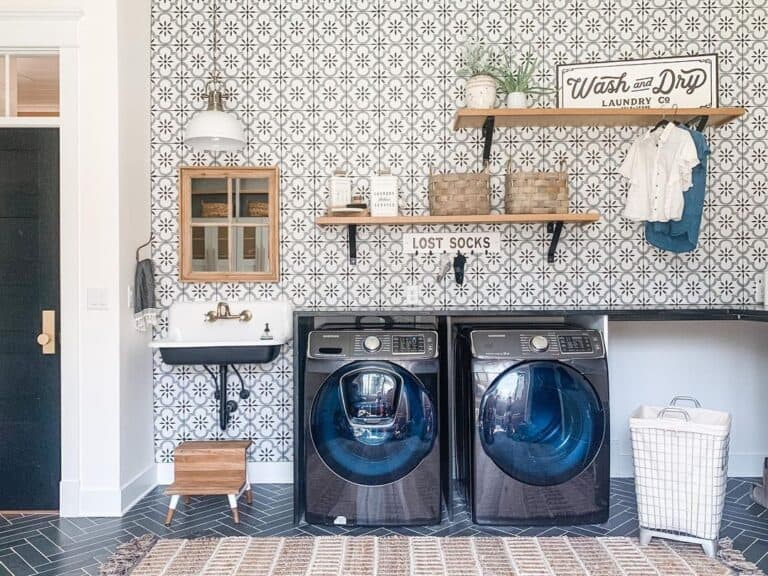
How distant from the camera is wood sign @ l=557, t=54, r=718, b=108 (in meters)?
3.37

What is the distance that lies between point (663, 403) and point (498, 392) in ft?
4.63

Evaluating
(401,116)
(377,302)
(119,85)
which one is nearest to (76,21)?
(119,85)

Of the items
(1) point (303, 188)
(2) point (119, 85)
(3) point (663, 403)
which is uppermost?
(2) point (119, 85)

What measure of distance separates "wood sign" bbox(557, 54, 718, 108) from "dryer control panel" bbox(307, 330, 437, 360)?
6.17ft

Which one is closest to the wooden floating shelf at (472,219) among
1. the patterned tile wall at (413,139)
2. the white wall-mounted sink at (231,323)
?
the patterned tile wall at (413,139)

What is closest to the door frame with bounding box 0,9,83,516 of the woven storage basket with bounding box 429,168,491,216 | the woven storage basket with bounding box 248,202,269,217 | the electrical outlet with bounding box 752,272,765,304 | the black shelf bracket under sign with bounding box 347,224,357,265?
the woven storage basket with bounding box 248,202,269,217

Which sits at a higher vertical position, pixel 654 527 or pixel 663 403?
pixel 663 403

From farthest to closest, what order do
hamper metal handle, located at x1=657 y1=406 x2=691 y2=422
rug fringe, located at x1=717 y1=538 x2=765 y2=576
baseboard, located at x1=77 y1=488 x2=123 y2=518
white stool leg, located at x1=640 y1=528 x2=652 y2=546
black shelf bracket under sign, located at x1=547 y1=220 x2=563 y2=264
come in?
black shelf bracket under sign, located at x1=547 y1=220 x2=563 y2=264 → baseboard, located at x1=77 y1=488 x2=123 y2=518 → hamper metal handle, located at x1=657 y1=406 x2=691 y2=422 → white stool leg, located at x1=640 y1=528 x2=652 y2=546 → rug fringe, located at x1=717 y1=538 x2=765 y2=576

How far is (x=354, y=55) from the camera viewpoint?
3.45 meters

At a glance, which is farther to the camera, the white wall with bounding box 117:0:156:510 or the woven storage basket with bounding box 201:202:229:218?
the woven storage basket with bounding box 201:202:229:218

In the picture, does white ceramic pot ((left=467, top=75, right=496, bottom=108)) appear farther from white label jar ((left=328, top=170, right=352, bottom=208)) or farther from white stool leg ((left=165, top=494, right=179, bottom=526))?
white stool leg ((left=165, top=494, right=179, bottom=526))

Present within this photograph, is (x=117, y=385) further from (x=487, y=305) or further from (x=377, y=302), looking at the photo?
(x=487, y=305)

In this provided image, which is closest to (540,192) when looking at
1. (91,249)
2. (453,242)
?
(453,242)

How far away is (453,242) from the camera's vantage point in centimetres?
346
